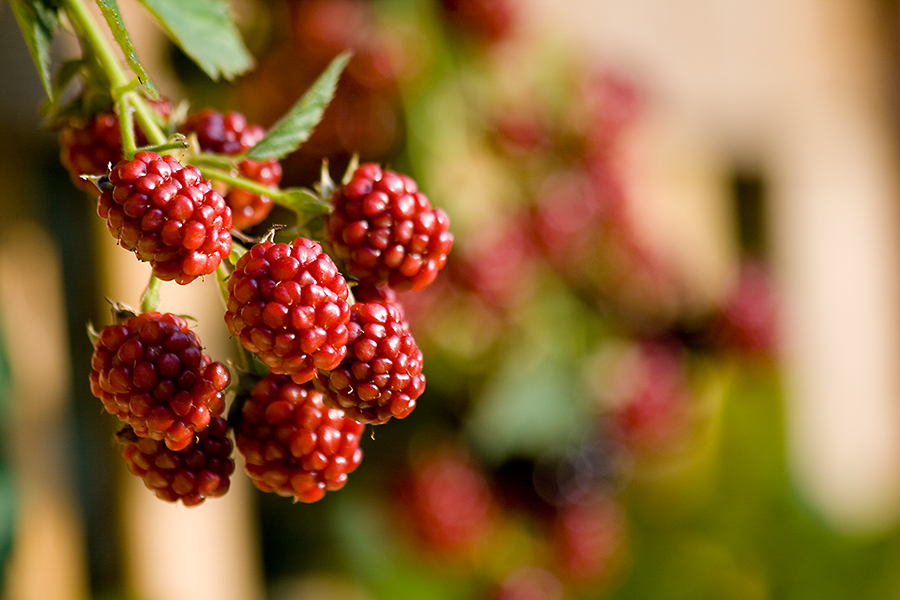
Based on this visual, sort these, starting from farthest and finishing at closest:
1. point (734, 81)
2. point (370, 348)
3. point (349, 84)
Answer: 1. point (734, 81)
2. point (349, 84)
3. point (370, 348)

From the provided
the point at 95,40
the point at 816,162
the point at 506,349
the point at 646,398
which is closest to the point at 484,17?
the point at 506,349

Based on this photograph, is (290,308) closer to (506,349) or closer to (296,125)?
(296,125)

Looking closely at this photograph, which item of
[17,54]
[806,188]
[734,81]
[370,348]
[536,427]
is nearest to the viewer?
[370,348]

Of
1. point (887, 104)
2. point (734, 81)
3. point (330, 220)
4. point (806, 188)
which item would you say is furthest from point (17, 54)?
point (887, 104)

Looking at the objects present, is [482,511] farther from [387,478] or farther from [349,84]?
[349,84]

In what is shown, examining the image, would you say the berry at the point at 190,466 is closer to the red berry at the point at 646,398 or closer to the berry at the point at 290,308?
the berry at the point at 290,308

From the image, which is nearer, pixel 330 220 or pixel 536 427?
pixel 330 220
